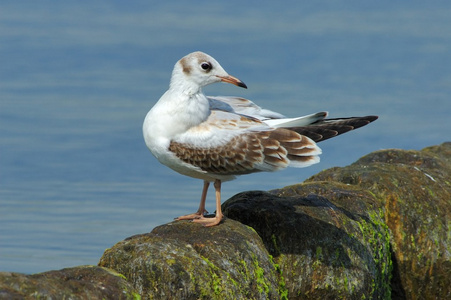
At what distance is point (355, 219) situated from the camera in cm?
1011

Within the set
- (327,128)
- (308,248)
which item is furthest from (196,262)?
(327,128)

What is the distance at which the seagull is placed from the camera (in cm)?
929

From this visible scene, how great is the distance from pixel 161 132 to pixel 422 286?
4.16 metres

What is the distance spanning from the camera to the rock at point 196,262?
7.32 m

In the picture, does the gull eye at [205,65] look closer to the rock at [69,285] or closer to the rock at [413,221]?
the rock at [413,221]

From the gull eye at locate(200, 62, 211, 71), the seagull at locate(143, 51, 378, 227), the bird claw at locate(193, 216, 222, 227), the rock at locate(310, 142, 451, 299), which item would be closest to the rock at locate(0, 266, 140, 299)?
the bird claw at locate(193, 216, 222, 227)

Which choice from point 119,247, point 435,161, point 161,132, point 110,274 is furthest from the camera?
point 435,161

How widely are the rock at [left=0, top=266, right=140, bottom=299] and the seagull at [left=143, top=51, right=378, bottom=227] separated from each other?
7.54ft

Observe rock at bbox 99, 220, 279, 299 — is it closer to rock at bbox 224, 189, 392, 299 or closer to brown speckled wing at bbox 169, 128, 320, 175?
rock at bbox 224, 189, 392, 299

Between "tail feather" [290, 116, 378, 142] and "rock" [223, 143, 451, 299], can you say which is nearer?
"rock" [223, 143, 451, 299]

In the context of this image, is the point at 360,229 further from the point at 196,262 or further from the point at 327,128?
the point at 196,262

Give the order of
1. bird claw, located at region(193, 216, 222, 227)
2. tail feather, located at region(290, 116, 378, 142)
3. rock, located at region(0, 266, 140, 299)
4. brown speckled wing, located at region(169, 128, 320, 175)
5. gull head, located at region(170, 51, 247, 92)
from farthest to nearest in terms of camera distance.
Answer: tail feather, located at region(290, 116, 378, 142) < gull head, located at region(170, 51, 247, 92) < brown speckled wing, located at region(169, 128, 320, 175) < bird claw, located at region(193, 216, 222, 227) < rock, located at region(0, 266, 140, 299)

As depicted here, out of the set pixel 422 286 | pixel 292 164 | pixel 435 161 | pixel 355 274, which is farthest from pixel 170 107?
pixel 435 161

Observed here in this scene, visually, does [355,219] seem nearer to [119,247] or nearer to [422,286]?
[422,286]
